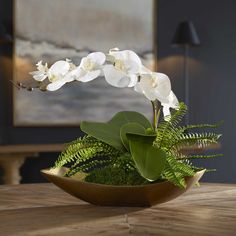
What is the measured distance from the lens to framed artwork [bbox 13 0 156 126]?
4133 mm

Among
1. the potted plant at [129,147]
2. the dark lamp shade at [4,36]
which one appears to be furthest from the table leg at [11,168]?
the potted plant at [129,147]

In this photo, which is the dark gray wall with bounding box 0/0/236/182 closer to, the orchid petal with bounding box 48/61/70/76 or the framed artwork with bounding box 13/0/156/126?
the framed artwork with bounding box 13/0/156/126

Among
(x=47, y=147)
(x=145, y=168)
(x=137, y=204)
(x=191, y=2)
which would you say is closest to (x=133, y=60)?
(x=145, y=168)

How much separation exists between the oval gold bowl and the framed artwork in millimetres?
2865

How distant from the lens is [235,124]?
16.0 ft

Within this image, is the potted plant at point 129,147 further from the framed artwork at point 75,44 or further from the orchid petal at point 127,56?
the framed artwork at point 75,44

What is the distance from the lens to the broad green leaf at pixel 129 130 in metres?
1.33

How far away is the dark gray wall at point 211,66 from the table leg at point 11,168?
1.69m

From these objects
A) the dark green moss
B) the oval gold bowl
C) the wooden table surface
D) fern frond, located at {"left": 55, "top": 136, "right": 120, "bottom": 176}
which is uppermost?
fern frond, located at {"left": 55, "top": 136, "right": 120, "bottom": 176}

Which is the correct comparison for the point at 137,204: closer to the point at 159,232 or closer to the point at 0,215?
the point at 159,232

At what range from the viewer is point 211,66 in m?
4.81

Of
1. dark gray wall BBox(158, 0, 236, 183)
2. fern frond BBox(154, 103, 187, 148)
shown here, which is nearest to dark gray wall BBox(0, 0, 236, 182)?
dark gray wall BBox(158, 0, 236, 183)

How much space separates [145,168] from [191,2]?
12.3 ft

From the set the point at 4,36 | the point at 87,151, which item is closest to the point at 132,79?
the point at 87,151
